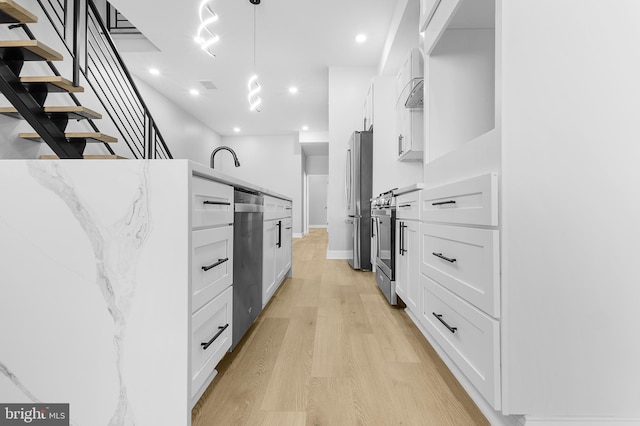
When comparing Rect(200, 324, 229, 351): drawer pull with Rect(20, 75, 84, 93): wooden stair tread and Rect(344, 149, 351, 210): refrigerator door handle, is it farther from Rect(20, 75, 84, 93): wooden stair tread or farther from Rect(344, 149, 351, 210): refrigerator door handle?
Rect(344, 149, 351, 210): refrigerator door handle

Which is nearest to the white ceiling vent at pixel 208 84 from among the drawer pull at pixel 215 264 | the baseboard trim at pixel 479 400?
the drawer pull at pixel 215 264

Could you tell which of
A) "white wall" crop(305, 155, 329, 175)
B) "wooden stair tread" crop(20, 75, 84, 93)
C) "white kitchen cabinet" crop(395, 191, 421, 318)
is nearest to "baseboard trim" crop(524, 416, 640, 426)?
"white kitchen cabinet" crop(395, 191, 421, 318)

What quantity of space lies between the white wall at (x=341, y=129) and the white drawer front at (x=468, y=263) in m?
3.08

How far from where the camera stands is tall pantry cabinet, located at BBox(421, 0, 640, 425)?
33.3 inches

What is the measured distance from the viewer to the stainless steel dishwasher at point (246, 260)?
1407 millimetres

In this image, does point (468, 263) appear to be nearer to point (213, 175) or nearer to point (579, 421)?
point (579, 421)

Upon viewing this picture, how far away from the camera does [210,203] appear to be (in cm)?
109

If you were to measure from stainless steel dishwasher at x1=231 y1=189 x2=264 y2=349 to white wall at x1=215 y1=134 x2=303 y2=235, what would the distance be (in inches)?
280

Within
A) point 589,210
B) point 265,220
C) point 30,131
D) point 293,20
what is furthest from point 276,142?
point 589,210

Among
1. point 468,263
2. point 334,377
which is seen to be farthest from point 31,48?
point 468,263

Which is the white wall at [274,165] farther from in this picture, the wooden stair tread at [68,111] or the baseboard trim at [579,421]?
the baseboard trim at [579,421]

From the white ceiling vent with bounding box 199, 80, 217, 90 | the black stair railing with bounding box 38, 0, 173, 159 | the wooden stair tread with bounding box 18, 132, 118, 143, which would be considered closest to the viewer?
the black stair railing with bounding box 38, 0, 173, 159

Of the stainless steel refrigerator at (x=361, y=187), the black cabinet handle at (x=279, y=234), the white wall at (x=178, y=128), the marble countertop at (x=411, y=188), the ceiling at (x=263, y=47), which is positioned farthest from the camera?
the white wall at (x=178, y=128)

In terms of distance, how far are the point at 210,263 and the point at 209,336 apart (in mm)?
252
